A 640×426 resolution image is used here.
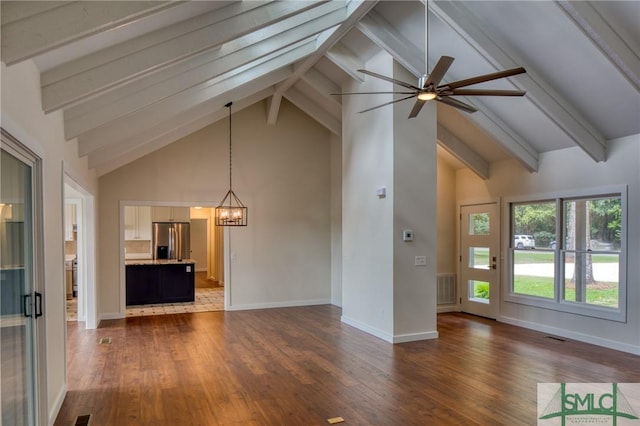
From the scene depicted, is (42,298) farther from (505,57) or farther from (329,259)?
(329,259)

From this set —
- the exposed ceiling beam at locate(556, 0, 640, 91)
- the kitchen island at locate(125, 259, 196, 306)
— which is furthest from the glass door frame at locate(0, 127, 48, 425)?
the kitchen island at locate(125, 259, 196, 306)

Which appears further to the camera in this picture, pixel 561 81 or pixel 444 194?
pixel 444 194

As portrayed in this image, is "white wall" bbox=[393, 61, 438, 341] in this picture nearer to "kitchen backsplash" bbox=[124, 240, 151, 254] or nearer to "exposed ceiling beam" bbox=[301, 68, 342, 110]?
"exposed ceiling beam" bbox=[301, 68, 342, 110]

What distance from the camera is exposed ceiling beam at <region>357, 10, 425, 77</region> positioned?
5297 mm

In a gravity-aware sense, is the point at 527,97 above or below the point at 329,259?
above

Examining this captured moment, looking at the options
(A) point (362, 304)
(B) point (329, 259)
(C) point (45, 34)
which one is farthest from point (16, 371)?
(B) point (329, 259)

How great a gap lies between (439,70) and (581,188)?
3.84 metres

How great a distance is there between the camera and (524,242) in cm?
681

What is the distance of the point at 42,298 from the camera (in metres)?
3.02

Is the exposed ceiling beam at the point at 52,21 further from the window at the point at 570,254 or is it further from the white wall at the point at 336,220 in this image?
the white wall at the point at 336,220

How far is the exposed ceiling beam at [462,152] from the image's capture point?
701 centimetres

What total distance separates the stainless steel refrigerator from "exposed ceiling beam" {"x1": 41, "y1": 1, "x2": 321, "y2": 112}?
7345 millimetres

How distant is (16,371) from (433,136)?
17.2ft

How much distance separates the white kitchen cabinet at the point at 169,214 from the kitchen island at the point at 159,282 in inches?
76.8
